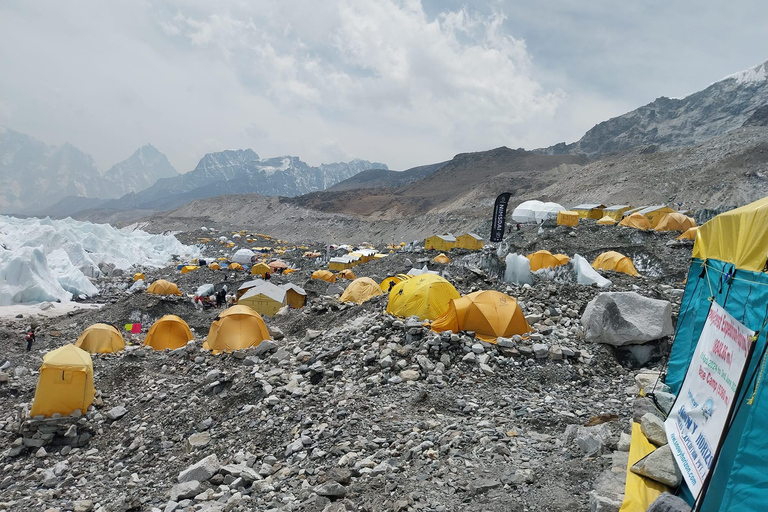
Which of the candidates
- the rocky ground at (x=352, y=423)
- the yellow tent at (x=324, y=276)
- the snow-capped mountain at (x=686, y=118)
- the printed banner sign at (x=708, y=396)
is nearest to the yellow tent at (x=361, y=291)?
the rocky ground at (x=352, y=423)

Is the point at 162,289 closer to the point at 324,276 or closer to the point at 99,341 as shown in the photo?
the point at 324,276

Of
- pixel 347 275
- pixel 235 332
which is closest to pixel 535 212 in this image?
pixel 347 275

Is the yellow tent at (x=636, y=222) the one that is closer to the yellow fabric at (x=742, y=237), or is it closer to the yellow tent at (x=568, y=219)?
the yellow tent at (x=568, y=219)

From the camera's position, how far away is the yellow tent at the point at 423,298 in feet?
33.7

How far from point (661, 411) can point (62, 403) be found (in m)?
10.3

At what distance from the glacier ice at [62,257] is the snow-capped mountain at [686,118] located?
331 ft

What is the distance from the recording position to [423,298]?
34.0 ft

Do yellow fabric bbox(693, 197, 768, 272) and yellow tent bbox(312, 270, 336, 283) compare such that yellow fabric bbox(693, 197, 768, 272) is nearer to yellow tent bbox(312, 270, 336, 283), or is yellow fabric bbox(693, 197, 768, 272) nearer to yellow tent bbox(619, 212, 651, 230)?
yellow tent bbox(312, 270, 336, 283)

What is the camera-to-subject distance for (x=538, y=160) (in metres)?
109

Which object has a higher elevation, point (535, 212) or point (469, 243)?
point (535, 212)

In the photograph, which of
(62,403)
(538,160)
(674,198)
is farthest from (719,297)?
(538,160)

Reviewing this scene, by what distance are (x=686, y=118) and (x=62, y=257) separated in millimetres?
134012

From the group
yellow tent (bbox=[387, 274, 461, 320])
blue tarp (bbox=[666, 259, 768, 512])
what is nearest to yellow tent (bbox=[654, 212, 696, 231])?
yellow tent (bbox=[387, 274, 461, 320])

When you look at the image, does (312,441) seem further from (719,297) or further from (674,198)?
(674,198)
